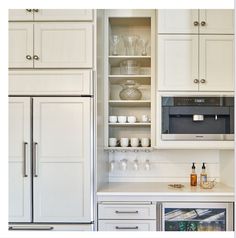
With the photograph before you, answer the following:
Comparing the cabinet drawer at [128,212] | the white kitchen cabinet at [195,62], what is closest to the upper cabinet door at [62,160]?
the cabinet drawer at [128,212]

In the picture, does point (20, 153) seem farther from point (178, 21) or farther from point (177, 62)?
point (178, 21)

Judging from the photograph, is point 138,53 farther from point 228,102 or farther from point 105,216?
point 105,216

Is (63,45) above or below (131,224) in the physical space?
above

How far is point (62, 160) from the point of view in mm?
2521

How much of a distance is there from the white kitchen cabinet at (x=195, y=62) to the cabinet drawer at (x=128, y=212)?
3.33 ft

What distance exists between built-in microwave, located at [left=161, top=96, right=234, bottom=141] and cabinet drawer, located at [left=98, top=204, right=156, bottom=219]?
62 centimetres

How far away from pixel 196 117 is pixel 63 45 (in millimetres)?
1277

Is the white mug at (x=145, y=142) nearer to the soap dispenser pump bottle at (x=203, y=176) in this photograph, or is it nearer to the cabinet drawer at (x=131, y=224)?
the soap dispenser pump bottle at (x=203, y=176)

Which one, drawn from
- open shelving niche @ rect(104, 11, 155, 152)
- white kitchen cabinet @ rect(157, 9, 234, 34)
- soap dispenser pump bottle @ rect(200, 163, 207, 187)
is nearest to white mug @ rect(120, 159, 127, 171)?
open shelving niche @ rect(104, 11, 155, 152)

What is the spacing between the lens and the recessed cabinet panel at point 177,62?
2.78 m

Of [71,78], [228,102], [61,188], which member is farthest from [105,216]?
[228,102]

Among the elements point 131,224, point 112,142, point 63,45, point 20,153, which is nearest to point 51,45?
point 63,45

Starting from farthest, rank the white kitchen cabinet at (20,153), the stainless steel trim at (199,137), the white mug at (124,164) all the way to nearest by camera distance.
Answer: the white mug at (124,164), the stainless steel trim at (199,137), the white kitchen cabinet at (20,153)
